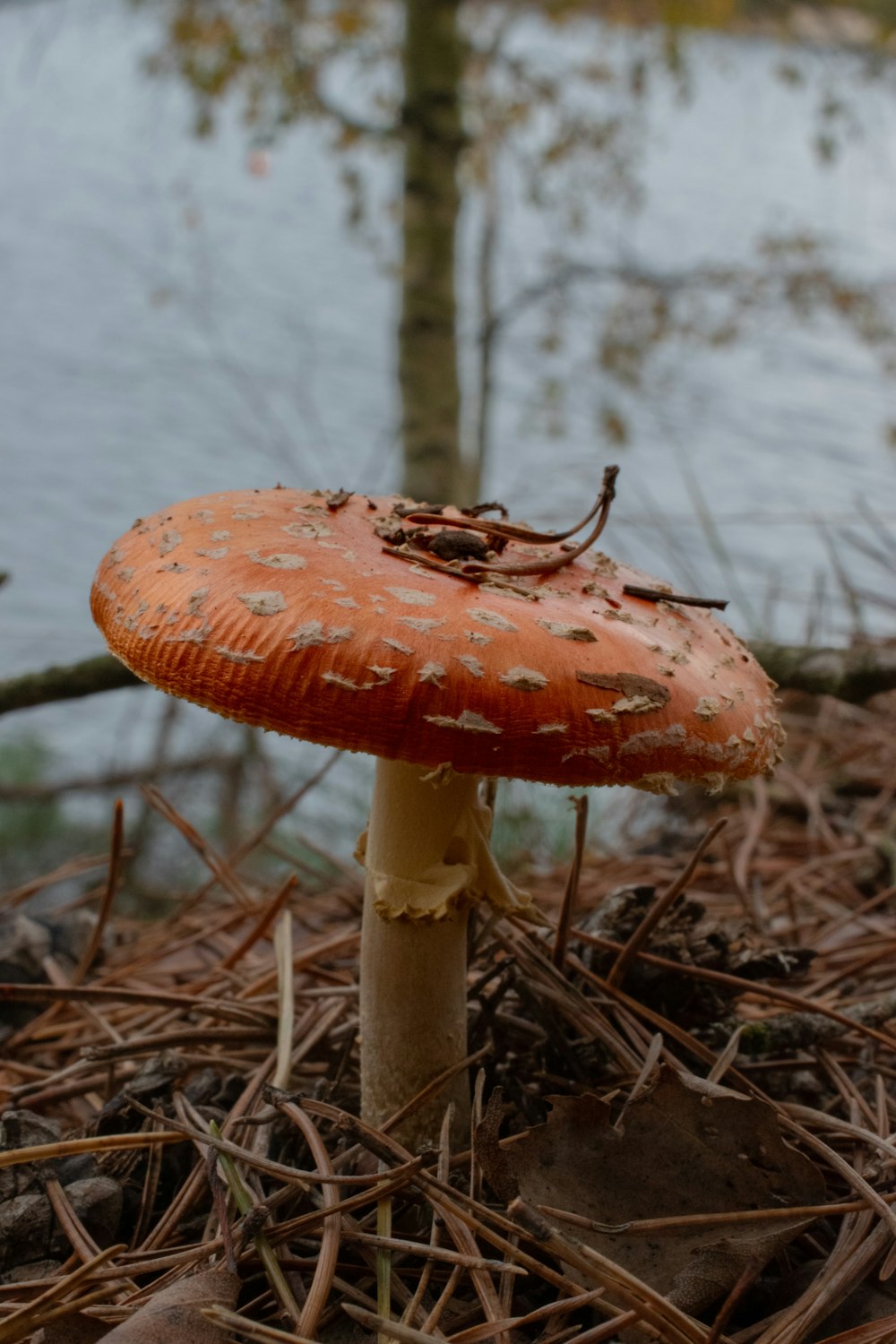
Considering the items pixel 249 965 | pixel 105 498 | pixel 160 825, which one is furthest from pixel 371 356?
pixel 249 965

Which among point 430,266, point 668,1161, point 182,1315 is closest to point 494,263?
point 430,266

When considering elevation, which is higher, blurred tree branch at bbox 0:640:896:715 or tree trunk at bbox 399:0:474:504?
tree trunk at bbox 399:0:474:504

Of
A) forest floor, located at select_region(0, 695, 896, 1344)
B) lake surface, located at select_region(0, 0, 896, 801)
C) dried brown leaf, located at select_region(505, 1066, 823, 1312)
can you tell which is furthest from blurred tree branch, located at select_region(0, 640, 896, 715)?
lake surface, located at select_region(0, 0, 896, 801)

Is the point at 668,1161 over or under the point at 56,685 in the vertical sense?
under

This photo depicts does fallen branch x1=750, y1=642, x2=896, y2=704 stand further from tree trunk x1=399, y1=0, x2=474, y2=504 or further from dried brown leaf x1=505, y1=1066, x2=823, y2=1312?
tree trunk x1=399, y1=0, x2=474, y2=504

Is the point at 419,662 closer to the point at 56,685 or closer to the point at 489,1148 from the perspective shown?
the point at 489,1148

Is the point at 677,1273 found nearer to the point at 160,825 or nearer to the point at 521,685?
the point at 521,685

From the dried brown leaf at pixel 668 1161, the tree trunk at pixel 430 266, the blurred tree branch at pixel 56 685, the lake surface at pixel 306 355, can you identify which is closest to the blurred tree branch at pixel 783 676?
the blurred tree branch at pixel 56 685
